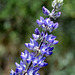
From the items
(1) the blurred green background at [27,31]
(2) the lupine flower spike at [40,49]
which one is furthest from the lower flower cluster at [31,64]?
(1) the blurred green background at [27,31]

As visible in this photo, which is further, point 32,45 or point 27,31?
point 27,31

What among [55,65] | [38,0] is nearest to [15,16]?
[38,0]

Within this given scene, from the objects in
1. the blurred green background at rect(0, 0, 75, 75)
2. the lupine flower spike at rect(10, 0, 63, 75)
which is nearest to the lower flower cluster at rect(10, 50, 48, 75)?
the lupine flower spike at rect(10, 0, 63, 75)

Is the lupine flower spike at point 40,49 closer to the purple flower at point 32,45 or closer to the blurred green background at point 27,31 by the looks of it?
the purple flower at point 32,45

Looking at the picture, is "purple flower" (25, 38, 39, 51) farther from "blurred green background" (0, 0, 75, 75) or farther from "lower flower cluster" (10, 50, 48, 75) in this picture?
"blurred green background" (0, 0, 75, 75)

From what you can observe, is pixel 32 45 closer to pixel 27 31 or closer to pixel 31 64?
pixel 31 64

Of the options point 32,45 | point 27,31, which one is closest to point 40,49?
point 32,45

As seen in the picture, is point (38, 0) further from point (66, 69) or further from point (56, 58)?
point (66, 69)

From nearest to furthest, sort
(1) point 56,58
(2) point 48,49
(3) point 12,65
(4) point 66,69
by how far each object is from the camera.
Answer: (2) point 48,49, (4) point 66,69, (1) point 56,58, (3) point 12,65
